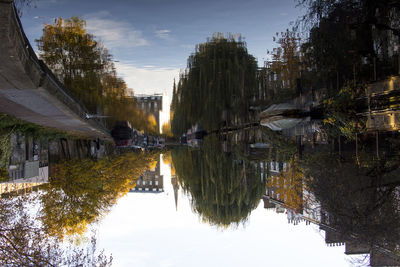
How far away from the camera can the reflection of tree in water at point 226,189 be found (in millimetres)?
17500

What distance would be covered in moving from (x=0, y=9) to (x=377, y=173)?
32.4ft

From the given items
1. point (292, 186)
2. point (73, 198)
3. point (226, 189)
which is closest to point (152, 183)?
point (226, 189)

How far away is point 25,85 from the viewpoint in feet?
21.4

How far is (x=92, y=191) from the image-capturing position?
14742mm

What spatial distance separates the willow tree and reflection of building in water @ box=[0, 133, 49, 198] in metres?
11.6

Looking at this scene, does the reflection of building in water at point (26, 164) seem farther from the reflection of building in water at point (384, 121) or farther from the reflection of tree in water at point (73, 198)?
the reflection of building in water at point (384, 121)

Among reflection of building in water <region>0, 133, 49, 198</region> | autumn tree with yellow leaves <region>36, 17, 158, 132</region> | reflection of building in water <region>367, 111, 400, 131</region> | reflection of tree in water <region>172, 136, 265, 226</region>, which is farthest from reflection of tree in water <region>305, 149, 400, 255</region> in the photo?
autumn tree with yellow leaves <region>36, 17, 158, 132</region>

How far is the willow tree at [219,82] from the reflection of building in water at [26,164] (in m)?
11.6

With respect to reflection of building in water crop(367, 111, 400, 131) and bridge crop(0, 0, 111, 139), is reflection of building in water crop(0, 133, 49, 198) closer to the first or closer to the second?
bridge crop(0, 0, 111, 139)

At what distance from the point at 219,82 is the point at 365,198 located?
13675 mm

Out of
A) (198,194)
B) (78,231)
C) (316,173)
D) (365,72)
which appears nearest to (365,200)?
(316,173)

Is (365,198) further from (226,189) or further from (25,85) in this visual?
(226,189)

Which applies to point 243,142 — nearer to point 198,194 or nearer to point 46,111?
point 198,194

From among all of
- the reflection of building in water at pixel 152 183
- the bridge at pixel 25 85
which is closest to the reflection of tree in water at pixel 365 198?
the bridge at pixel 25 85
